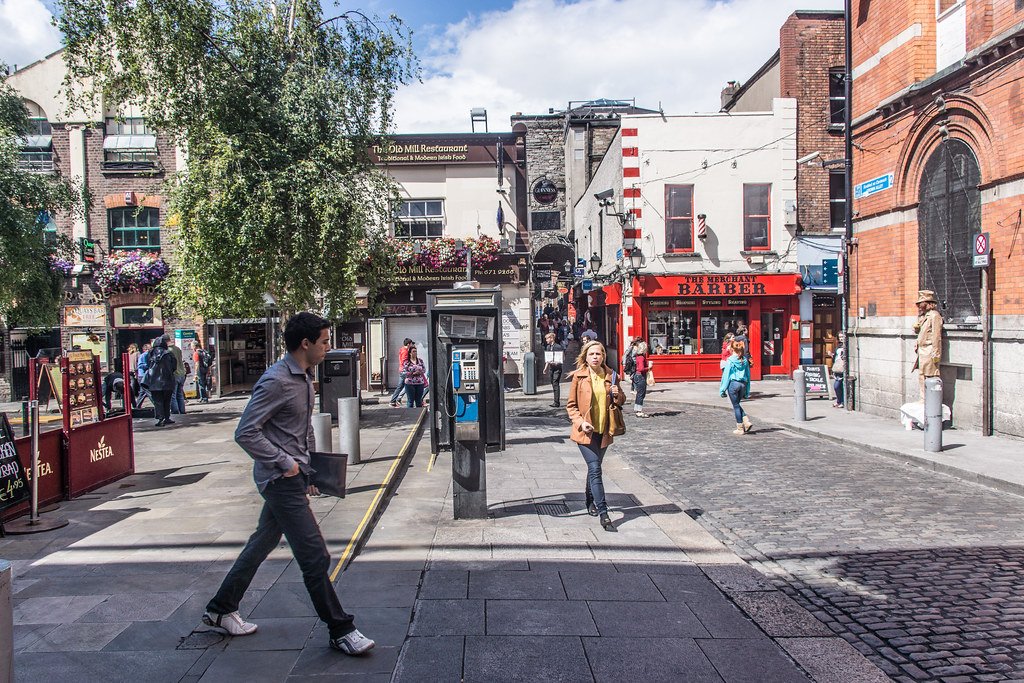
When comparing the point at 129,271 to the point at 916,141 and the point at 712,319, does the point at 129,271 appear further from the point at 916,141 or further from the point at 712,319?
the point at 916,141

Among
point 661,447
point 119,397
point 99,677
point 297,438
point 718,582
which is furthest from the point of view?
point 119,397

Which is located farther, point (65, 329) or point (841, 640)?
point (65, 329)

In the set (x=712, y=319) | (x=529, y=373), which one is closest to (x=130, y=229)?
(x=529, y=373)

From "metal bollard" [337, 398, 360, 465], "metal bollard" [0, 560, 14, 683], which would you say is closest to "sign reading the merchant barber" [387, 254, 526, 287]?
"metal bollard" [337, 398, 360, 465]

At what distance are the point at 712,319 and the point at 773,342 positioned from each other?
84.0 inches

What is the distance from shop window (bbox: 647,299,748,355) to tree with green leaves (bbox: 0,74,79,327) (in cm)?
1549

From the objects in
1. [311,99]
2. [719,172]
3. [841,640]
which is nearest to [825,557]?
[841,640]

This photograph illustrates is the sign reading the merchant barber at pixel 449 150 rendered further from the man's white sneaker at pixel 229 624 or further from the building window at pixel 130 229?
the man's white sneaker at pixel 229 624

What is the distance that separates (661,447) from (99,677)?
9081mm

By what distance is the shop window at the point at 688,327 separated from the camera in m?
22.1

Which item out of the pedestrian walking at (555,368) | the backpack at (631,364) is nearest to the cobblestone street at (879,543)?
the backpack at (631,364)

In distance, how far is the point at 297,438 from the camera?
13.5 feet

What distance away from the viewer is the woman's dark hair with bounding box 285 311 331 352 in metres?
4.11

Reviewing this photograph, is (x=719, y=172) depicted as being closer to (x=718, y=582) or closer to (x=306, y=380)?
(x=718, y=582)
